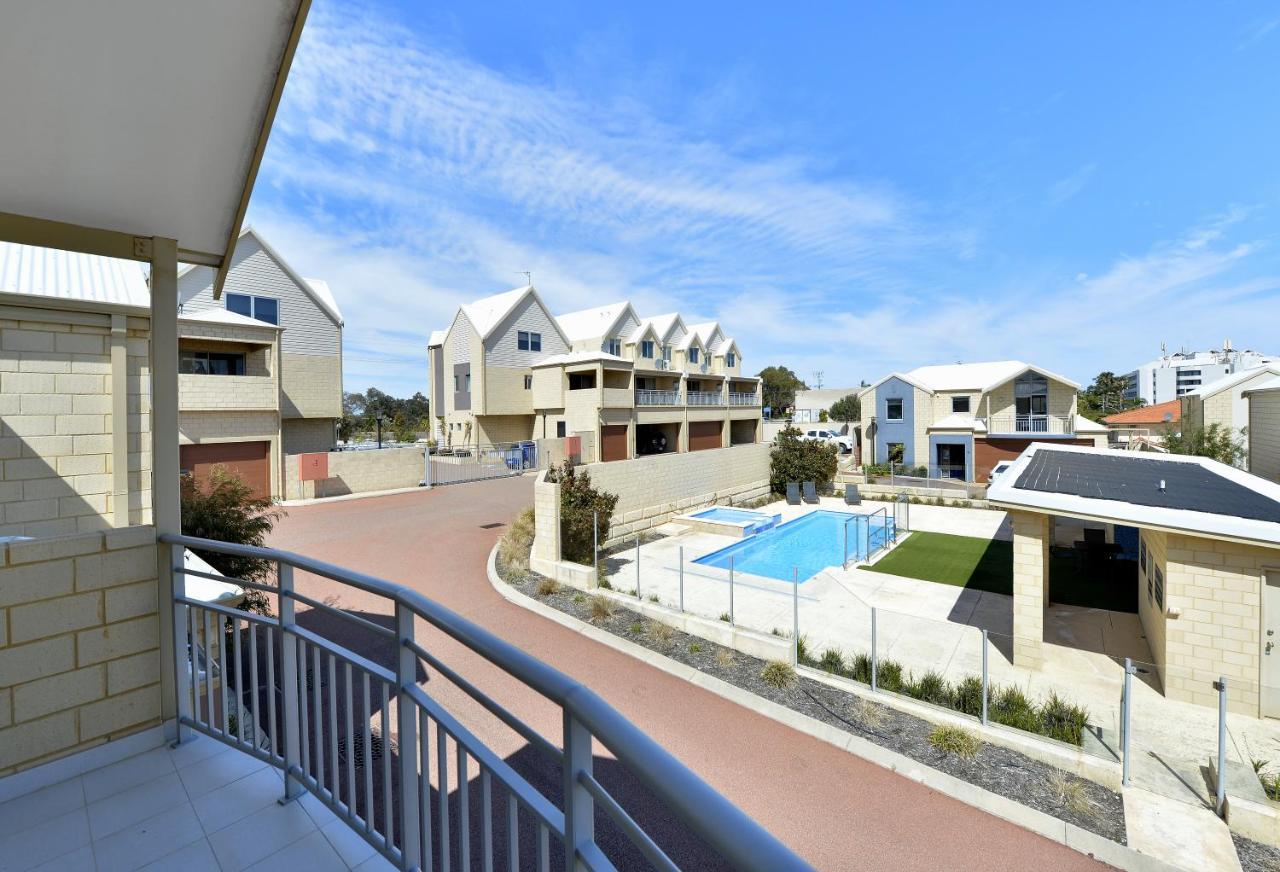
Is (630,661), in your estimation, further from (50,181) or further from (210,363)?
(210,363)

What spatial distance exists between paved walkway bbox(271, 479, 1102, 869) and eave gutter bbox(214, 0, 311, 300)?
5206 millimetres

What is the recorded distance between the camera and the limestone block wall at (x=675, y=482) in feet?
54.5

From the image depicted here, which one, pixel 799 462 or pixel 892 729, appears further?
pixel 799 462

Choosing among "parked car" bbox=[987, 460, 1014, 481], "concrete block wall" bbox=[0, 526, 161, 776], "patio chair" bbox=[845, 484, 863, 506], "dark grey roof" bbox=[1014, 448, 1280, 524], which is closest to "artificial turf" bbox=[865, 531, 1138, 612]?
"parked car" bbox=[987, 460, 1014, 481]

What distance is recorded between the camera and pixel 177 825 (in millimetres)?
2896

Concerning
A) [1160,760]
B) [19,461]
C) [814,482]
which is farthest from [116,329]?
[814,482]

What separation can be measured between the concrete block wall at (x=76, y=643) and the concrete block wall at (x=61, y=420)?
3650 mm

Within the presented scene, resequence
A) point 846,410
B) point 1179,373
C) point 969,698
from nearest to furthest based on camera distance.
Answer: point 969,698
point 846,410
point 1179,373

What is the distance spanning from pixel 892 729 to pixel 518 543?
30.5 feet

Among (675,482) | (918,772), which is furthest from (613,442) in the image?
(918,772)

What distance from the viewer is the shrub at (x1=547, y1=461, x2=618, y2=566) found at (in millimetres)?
12672

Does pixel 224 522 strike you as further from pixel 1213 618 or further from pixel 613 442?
pixel 613 442

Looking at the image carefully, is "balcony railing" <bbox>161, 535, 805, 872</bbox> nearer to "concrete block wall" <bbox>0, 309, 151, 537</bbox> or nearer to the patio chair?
"concrete block wall" <bbox>0, 309, 151, 537</bbox>

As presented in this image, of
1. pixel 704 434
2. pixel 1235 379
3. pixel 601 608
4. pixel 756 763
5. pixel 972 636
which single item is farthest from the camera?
pixel 704 434
